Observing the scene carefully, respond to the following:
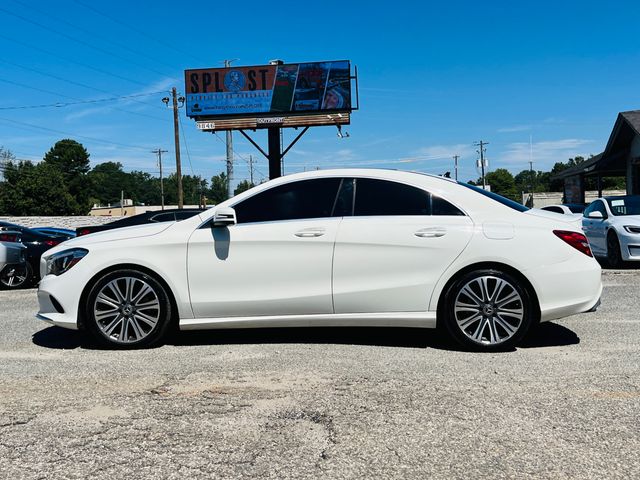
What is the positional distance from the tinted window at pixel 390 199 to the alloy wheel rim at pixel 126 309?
1989 mm

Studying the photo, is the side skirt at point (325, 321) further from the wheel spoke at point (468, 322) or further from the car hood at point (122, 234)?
the car hood at point (122, 234)

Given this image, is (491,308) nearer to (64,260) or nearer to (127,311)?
(127,311)

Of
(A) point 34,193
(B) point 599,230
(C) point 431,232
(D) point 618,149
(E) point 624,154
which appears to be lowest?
(B) point 599,230

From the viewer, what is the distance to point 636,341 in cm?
523

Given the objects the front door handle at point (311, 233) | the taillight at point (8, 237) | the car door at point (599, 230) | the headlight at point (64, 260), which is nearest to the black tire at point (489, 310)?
the front door handle at point (311, 233)

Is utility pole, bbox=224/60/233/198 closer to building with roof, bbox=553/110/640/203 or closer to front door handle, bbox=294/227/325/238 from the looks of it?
building with roof, bbox=553/110/640/203

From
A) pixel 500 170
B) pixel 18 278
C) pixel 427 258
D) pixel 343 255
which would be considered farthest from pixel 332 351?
pixel 500 170

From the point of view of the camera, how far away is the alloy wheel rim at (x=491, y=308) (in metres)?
4.89

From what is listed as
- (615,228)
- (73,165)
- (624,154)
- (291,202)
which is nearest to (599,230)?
(615,228)

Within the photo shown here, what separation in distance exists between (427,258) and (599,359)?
1568 mm

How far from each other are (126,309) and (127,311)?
20 millimetres

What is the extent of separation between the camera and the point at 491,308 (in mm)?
4895

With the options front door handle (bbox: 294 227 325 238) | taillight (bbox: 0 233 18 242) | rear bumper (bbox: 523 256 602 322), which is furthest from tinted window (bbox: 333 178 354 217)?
taillight (bbox: 0 233 18 242)

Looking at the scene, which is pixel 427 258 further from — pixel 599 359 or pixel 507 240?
pixel 599 359
